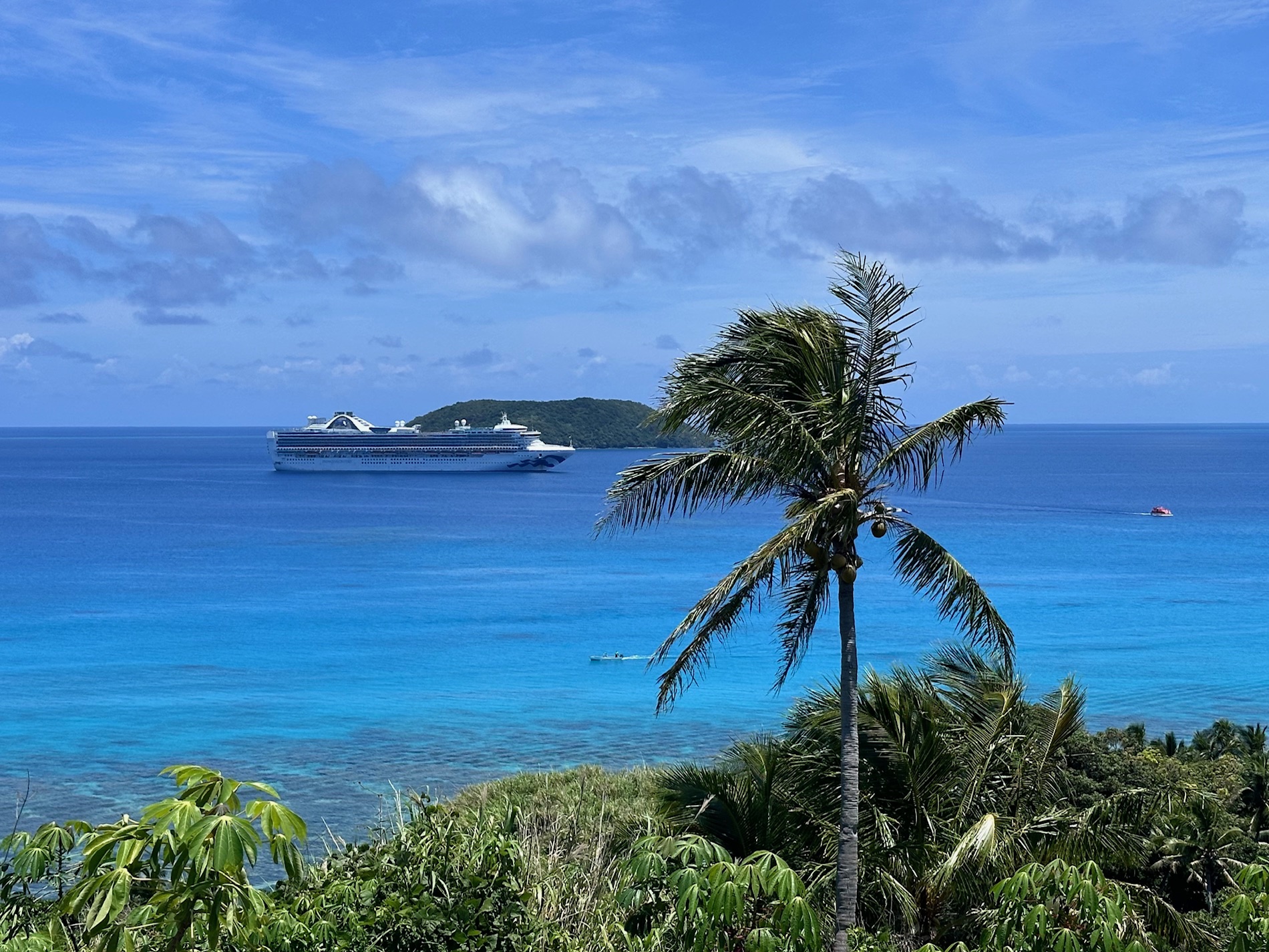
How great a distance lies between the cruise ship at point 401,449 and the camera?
124m

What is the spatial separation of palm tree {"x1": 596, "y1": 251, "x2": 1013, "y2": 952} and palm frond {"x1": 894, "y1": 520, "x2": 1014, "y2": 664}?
0.01 metres

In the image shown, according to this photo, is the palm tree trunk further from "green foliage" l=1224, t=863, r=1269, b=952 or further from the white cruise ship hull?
the white cruise ship hull

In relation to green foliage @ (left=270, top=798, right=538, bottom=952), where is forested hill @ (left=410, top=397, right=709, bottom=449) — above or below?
above

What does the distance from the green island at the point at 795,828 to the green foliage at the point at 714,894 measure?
0.02m

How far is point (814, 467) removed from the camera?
8.86 m

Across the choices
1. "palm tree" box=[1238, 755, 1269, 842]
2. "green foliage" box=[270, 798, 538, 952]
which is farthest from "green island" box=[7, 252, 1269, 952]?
"palm tree" box=[1238, 755, 1269, 842]

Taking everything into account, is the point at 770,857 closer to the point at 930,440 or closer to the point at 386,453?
the point at 930,440

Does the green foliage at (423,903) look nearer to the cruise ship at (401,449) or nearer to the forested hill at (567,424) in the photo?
the cruise ship at (401,449)

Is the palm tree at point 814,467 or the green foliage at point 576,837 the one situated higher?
the palm tree at point 814,467

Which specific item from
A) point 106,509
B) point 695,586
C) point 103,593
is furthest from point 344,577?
point 106,509

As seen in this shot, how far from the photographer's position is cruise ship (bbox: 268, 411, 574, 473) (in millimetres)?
123688

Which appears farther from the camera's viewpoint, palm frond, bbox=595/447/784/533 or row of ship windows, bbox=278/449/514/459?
row of ship windows, bbox=278/449/514/459

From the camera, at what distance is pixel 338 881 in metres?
6.50

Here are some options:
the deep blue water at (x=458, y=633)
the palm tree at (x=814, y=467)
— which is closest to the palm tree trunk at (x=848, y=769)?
the palm tree at (x=814, y=467)
